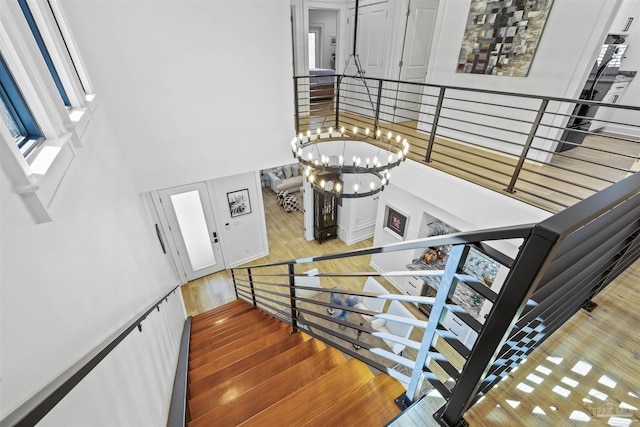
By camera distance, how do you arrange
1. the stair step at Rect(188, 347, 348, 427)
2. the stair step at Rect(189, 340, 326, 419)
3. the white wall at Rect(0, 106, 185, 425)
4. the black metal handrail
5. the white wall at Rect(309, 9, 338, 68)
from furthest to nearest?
the white wall at Rect(309, 9, 338, 68), the stair step at Rect(189, 340, 326, 419), the stair step at Rect(188, 347, 348, 427), the white wall at Rect(0, 106, 185, 425), the black metal handrail

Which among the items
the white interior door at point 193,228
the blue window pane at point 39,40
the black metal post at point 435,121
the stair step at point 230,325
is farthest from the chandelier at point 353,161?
the white interior door at point 193,228

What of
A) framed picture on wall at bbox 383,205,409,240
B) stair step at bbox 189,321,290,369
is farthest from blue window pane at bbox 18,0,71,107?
framed picture on wall at bbox 383,205,409,240

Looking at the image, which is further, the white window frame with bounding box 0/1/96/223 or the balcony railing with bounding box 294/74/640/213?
the balcony railing with bounding box 294/74/640/213

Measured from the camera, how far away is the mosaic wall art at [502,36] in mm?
3675

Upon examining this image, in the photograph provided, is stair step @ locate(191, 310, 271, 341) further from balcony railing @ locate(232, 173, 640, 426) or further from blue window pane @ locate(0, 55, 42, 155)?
blue window pane @ locate(0, 55, 42, 155)

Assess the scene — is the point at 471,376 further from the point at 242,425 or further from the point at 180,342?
the point at 180,342

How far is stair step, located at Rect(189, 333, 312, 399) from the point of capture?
227 cm

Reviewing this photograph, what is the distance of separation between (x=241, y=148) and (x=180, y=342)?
2880mm

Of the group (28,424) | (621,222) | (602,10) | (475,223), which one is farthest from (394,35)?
(28,424)

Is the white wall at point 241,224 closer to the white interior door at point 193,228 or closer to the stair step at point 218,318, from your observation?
the white interior door at point 193,228

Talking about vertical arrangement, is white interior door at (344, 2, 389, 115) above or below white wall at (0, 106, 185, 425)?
above

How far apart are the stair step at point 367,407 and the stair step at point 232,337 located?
5.59ft

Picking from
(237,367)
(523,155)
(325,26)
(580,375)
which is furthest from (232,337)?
(325,26)

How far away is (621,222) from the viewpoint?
3.36ft
